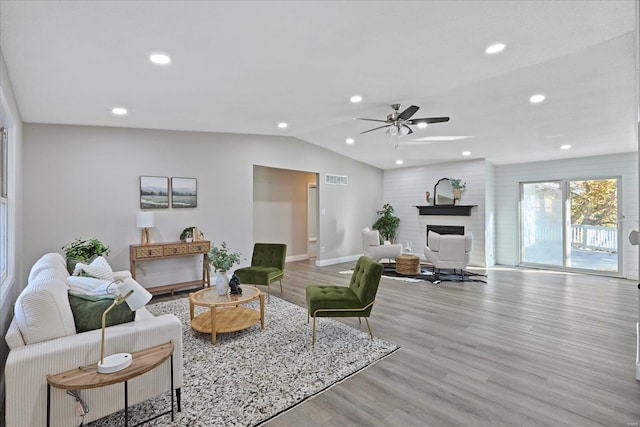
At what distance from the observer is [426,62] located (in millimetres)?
3104

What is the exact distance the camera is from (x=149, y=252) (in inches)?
188

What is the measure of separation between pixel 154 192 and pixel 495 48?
5.09m

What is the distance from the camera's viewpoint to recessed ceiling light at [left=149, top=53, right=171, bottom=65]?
8.45 feet

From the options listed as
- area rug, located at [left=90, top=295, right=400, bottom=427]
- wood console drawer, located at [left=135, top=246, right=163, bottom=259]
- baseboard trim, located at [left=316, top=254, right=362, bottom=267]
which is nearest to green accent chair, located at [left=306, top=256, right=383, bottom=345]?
area rug, located at [left=90, top=295, right=400, bottom=427]

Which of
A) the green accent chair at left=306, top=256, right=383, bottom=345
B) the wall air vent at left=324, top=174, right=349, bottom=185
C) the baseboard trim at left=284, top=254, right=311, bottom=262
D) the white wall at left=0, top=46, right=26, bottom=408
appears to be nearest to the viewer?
the white wall at left=0, top=46, right=26, bottom=408

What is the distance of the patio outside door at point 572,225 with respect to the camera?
21.0 feet

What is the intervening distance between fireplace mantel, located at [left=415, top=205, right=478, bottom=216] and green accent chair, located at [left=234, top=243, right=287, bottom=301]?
473 centimetres

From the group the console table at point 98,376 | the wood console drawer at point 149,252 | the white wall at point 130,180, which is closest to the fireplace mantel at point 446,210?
the white wall at point 130,180

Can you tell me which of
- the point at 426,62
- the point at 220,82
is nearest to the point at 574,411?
the point at 426,62

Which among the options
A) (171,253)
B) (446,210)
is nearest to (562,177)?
(446,210)

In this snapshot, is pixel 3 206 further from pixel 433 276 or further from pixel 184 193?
pixel 433 276

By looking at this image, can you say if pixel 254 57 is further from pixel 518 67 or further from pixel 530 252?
pixel 530 252

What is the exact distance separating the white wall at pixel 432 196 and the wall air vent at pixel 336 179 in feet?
5.80

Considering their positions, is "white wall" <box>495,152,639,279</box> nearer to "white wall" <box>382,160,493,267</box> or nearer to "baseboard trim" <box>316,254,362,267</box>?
"white wall" <box>382,160,493,267</box>
